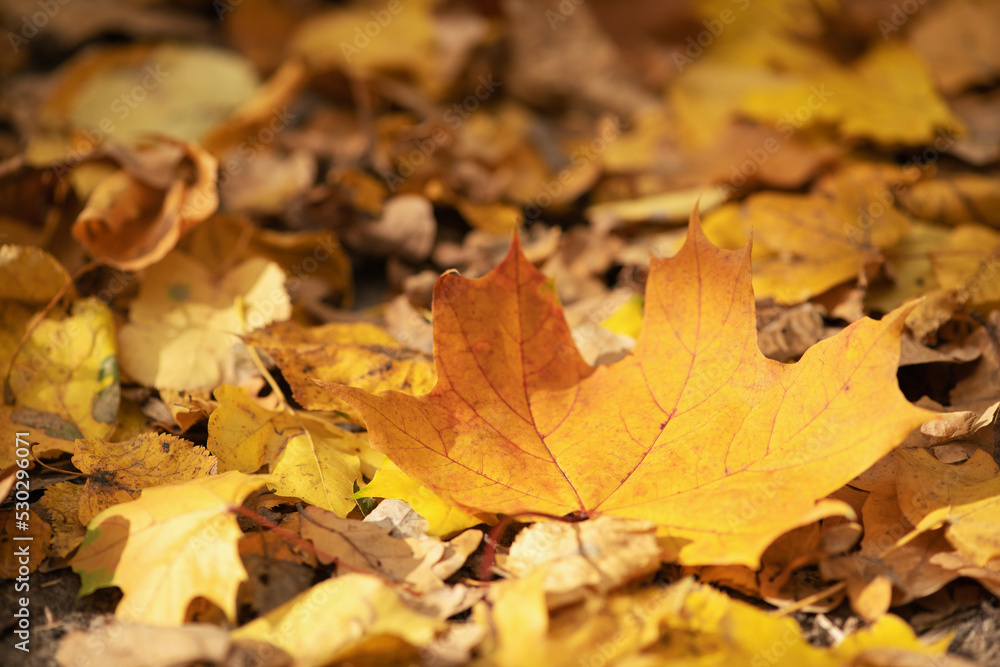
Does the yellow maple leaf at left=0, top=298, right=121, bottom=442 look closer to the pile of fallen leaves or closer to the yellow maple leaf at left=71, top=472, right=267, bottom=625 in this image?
the pile of fallen leaves

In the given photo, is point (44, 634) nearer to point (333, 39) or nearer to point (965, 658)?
point (965, 658)

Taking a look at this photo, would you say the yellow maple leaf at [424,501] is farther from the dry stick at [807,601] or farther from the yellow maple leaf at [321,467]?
the dry stick at [807,601]

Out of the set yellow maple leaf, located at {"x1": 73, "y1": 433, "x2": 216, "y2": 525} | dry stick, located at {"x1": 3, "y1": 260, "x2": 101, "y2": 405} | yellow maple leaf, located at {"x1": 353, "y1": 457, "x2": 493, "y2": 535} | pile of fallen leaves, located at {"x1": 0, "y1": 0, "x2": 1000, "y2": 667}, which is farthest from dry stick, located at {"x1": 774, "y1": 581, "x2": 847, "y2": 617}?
dry stick, located at {"x1": 3, "y1": 260, "x2": 101, "y2": 405}

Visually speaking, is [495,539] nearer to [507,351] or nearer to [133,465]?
[507,351]

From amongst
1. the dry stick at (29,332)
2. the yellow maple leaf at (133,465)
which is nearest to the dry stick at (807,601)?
the yellow maple leaf at (133,465)

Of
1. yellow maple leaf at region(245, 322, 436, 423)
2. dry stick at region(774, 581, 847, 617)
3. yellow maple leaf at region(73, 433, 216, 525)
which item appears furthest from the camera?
yellow maple leaf at region(245, 322, 436, 423)

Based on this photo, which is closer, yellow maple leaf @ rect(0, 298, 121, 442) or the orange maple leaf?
the orange maple leaf

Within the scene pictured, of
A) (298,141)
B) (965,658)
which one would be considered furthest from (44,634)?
(298,141)
